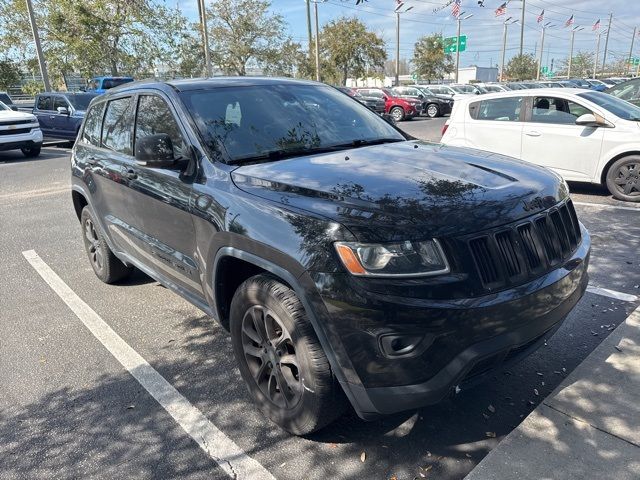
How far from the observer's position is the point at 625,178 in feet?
24.3

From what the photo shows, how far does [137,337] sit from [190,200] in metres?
1.46

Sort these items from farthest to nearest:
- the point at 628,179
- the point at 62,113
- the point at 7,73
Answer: the point at 7,73 → the point at 62,113 → the point at 628,179

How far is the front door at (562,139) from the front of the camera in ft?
25.0

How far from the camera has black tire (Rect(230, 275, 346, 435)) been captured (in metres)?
2.42

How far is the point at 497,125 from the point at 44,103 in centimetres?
1591

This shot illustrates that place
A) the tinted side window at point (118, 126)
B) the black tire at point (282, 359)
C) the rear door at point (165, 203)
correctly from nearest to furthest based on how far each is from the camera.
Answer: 1. the black tire at point (282, 359)
2. the rear door at point (165, 203)
3. the tinted side window at point (118, 126)

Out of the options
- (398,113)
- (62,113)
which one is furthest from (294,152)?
(398,113)

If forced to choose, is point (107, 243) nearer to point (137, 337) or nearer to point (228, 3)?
point (137, 337)

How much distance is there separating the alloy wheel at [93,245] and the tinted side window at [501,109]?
21.2 ft

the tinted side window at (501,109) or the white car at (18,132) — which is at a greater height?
the tinted side window at (501,109)

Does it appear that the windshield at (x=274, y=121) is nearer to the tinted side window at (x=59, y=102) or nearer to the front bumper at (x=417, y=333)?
the front bumper at (x=417, y=333)

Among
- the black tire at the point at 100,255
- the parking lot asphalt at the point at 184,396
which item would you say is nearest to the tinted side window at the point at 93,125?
the black tire at the point at 100,255

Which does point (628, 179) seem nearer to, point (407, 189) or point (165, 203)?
point (407, 189)

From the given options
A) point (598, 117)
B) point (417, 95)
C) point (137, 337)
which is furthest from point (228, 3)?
point (137, 337)
